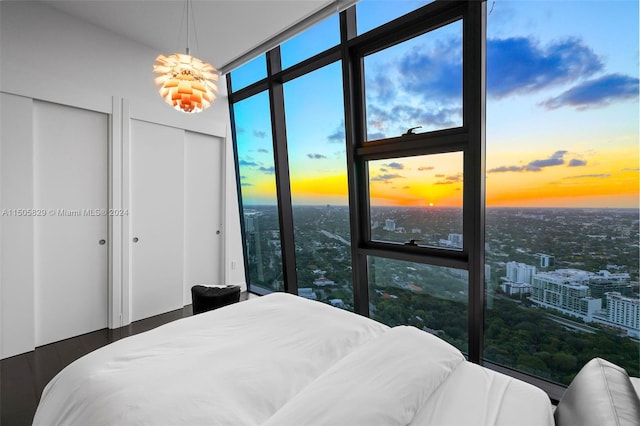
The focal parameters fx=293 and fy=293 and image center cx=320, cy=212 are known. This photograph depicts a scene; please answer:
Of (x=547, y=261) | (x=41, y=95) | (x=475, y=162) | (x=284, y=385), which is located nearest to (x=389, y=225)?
(x=475, y=162)

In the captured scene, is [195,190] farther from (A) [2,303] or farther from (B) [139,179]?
(A) [2,303]

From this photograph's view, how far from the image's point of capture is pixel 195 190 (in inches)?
141

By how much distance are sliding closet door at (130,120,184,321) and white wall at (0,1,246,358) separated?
12 centimetres

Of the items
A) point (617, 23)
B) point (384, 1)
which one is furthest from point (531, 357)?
point (384, 1)

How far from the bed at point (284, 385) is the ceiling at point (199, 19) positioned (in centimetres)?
257

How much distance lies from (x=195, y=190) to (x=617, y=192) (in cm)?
374

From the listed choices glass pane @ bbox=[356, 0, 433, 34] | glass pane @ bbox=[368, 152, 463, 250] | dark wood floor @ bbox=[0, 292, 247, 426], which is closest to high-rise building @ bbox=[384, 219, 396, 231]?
glass pane @ bbox=[368, 152, 463, 250]

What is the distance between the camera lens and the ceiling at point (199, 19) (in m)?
2.46

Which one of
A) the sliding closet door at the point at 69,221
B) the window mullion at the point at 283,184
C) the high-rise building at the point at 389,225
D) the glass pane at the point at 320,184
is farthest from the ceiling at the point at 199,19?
the high-rise building at the point at 389,225

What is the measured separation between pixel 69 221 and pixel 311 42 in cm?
278

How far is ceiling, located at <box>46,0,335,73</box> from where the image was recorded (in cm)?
246

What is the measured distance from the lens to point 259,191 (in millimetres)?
3793

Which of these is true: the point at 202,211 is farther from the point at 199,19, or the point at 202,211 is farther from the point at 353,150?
the point at 353,150

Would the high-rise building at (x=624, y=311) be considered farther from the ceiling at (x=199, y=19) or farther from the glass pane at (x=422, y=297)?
the ceiling at (x=199, y=19)
